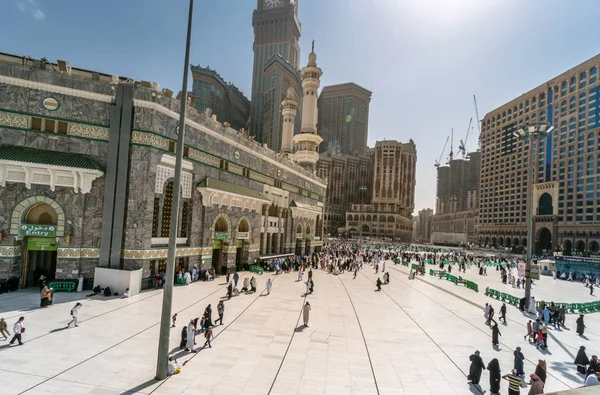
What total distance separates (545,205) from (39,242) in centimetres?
12069

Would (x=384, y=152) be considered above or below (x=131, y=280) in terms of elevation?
above

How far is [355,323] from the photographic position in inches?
677

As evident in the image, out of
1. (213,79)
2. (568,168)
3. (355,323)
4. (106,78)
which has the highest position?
(213,79)

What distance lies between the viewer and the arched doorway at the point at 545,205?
334ft

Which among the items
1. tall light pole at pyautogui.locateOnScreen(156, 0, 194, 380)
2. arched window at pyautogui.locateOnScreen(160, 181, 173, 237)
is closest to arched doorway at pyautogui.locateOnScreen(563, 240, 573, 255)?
arched window at pyautogui.locateOnScreen(160, 181, 173, 237)

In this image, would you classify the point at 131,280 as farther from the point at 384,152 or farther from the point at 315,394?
the point at 384,152

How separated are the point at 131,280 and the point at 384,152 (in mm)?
162773

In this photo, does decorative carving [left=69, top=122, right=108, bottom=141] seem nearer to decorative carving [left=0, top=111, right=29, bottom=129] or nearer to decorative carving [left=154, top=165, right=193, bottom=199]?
decorative carving [left=0, top=111, right=29, bottom=129]

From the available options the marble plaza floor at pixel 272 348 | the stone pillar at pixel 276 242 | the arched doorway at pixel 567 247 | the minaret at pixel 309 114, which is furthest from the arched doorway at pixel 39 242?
the arched doorway at pixel 567 247

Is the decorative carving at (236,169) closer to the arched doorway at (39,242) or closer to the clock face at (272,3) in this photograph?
the arched doorway at (39,242)

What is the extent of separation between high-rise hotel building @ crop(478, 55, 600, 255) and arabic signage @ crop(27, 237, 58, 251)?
86954 mm

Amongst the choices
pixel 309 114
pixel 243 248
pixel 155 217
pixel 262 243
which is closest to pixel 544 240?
pixel 309 114

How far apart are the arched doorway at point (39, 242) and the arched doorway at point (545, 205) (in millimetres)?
118389

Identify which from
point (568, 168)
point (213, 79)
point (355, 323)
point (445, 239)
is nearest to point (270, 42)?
point (213, 79)
